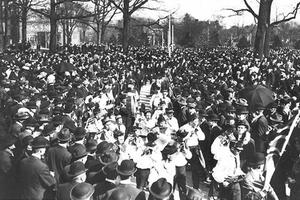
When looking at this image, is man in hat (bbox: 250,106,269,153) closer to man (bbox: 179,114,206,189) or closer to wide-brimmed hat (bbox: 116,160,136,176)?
man (bbox: 179,114,206,189)

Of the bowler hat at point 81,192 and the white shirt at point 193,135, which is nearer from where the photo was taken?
the bowler hat at point 81,192

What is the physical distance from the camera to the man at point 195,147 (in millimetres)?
6648

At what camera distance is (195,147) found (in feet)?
22.1

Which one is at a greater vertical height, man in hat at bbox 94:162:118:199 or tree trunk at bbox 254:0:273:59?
tree trunk at bbox 254:0:273:59

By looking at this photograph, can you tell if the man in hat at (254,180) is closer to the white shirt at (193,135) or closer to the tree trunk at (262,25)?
the white shirt at (193,135)

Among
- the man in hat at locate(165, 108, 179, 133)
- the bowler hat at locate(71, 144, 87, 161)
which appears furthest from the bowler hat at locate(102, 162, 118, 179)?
the man in hat at locate(165, 108, 179, 133)

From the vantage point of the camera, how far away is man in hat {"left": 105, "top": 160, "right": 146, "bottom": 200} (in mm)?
3914

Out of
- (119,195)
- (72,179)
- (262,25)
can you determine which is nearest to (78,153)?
(72,179)

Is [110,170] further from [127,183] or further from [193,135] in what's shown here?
[193,135]

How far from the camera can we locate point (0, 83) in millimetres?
11719

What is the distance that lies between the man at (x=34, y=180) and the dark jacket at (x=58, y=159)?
1.99 feet

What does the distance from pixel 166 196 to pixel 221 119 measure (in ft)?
13.4

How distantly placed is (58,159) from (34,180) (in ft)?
2.41

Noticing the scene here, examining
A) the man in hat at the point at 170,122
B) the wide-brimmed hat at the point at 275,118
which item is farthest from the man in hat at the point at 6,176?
the wide-brimmed hat at the point at 275,118
